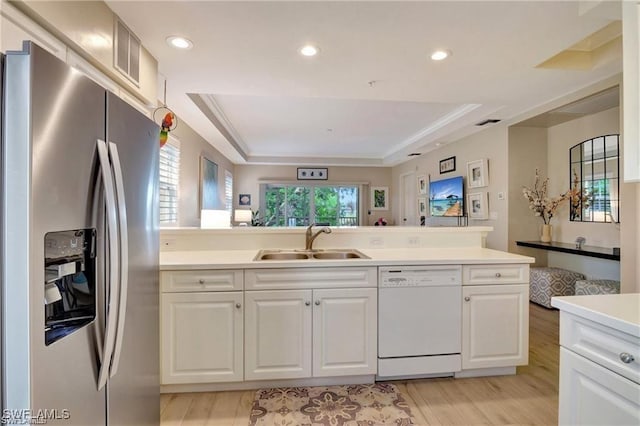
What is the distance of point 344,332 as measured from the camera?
2010 millimetres

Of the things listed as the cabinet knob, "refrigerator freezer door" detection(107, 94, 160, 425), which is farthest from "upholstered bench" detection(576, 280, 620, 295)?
"refrigerator freezer door" detection(107, 94, 160, 425)

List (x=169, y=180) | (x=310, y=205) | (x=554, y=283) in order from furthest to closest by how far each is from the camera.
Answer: (x=310, y=205), (x=554, y=283), (x=169, y=180)

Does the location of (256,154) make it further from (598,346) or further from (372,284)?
(598,346)

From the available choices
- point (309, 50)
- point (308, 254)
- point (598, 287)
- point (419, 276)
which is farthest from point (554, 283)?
point (309, 50)

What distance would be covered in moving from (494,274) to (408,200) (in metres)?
5.07

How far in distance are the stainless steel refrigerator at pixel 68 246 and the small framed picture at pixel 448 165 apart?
489 centimetres

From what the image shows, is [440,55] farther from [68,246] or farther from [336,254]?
[68,246]

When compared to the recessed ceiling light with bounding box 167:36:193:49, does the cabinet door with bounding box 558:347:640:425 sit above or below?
below

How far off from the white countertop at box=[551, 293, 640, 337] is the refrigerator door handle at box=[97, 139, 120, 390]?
1598mm

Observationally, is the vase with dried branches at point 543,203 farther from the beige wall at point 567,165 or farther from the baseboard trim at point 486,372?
the baseboard trim at point 486,372

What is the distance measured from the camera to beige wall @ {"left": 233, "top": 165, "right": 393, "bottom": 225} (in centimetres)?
759

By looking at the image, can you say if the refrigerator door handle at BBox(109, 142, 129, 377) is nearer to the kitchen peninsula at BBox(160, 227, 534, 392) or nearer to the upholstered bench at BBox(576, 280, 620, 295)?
the kitchen peninsula at BBox(160, 227, 534, 392)

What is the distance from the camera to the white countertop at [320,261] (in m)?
1.92

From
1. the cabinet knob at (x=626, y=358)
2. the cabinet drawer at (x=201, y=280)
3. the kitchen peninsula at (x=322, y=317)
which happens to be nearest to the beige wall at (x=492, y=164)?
the kitchen peninsula at (x=322, y=317)
